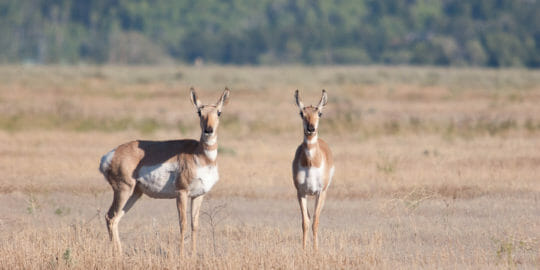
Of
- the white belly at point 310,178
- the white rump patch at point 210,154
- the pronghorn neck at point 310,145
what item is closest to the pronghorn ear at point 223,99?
the white rump patch at point 210,154

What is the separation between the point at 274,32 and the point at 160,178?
122236 mm

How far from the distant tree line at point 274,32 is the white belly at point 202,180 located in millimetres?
95039

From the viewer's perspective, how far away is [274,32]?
132 metres

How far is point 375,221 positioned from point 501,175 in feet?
14.7

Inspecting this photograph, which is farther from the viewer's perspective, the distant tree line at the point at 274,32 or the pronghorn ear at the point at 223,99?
the distant tree line at the point at 274,32

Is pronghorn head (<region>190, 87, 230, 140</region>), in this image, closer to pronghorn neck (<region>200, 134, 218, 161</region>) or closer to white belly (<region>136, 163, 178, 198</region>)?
pronghorn neck (<region>200, 134, 218, 161</region>)

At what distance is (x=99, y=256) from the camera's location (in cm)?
1034

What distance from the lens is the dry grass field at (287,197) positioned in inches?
413

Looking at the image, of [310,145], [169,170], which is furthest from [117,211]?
[310,145]

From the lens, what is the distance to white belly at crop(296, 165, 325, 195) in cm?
1074

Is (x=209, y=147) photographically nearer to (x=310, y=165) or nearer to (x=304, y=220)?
(x=310, y=165)

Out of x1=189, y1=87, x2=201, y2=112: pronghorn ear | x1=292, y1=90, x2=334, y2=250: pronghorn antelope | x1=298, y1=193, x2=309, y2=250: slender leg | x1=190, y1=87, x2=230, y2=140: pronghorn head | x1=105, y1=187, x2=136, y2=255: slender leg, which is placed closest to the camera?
x1=190, y1=87, x2=230, y2=140: pronghorn head

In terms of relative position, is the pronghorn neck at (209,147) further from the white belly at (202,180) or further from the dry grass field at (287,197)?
the dry grass field at (287,197)

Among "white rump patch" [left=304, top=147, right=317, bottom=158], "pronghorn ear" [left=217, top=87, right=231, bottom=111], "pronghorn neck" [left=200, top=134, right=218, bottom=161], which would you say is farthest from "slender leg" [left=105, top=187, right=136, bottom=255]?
"white rump patch" [left=304, top=147, right=317, bottom=158]
